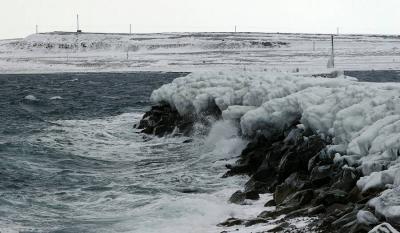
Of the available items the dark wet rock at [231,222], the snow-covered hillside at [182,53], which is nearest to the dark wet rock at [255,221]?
the dark wet rock at [231,222]

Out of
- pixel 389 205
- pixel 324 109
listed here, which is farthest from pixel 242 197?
pixel 389 205

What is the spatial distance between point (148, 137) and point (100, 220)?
10.7m

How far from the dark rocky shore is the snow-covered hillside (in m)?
54.0

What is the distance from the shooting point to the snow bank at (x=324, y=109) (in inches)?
429

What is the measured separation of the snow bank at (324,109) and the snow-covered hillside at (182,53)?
47.9 meters

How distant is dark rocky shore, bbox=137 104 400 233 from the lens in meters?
9.14

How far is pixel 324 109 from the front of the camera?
1429 cm

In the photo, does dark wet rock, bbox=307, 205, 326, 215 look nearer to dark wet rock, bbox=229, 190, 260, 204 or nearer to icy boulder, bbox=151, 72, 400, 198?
icy boulder, bbox=151, 72, 400, 198

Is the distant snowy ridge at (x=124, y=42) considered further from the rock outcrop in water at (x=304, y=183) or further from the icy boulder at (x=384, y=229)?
the icy boulder at (x=384, y=229)

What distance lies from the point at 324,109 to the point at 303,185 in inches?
121

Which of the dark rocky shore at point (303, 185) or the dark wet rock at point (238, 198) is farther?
the dark wet rock at point (238, 198)

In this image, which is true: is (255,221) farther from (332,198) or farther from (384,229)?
(384,229)

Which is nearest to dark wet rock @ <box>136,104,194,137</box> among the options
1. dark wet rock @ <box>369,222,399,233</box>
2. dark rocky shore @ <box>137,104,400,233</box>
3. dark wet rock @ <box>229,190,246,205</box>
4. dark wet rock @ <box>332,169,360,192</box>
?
dark rocky shore @ <box>137,104,400,233</box>

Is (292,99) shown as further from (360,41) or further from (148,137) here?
(360,41)
